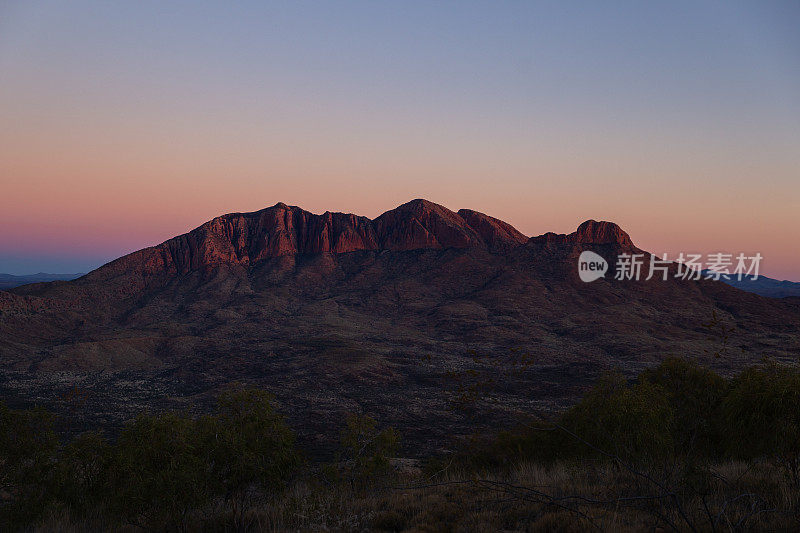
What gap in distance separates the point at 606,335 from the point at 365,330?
143 ft

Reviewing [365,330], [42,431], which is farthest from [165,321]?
[42,431]

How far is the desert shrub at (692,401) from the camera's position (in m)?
14.6

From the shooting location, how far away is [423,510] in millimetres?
9391

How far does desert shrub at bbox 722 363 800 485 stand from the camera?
9125mm

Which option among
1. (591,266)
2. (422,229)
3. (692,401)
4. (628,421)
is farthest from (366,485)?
(422,229)

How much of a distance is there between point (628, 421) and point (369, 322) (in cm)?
7752

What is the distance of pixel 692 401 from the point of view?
13.6 meters

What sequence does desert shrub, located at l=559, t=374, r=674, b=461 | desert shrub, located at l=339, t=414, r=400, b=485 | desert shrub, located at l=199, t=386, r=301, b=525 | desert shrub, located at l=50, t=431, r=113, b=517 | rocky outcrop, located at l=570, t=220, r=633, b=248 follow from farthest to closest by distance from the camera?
1. rocky outcrop, located at l=570, t=220, r=633, b=248
2. desert shrub, located at l=339, t=414, r=400, b=485
3. desert shrub, located at l=559, t=374, r=674, b=461
4. desert shrub, located at l=50, t=431, r=113, b=517
5. desert shrub, located at l=199, t=386, r=301, b=525

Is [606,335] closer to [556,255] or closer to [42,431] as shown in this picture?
[556,255]

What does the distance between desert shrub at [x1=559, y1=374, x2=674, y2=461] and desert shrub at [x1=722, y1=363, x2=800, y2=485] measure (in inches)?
132

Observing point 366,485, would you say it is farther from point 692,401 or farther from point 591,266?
point 591,266

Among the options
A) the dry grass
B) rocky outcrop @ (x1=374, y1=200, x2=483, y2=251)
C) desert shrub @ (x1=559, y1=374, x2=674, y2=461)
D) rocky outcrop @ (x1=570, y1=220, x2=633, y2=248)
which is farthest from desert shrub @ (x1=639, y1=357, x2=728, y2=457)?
rocky outcrop @ (x1=570, y1=220, x2=633, y2=248)

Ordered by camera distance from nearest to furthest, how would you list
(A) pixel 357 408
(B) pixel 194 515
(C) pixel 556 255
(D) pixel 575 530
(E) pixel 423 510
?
(D) pixel 575 530
(E) pixel 423 510
(B) pixel 194 515
(A) pixel 357 408
(C) pixel 556 255

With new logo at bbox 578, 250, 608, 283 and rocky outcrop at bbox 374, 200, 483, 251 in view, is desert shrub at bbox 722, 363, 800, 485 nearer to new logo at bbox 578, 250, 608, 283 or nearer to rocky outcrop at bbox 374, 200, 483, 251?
new logo at bbox 578, 250, 608, 283
